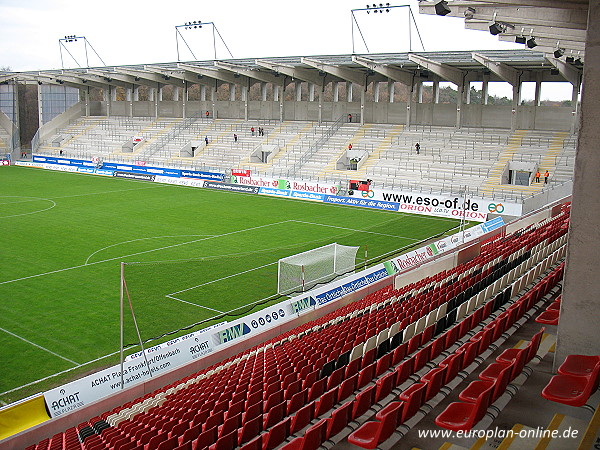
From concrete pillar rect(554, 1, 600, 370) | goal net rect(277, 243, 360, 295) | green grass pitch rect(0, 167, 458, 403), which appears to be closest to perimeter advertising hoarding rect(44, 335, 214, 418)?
green grass pitch rect(0, 167, 458, 403)

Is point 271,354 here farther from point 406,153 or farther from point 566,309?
point 406,153

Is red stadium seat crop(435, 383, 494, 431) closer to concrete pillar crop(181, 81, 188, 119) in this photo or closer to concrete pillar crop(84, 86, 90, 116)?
concrete pillar crop(181, 81, 188, 119)

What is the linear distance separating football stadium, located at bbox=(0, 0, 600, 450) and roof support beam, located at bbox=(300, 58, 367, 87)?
0.17m

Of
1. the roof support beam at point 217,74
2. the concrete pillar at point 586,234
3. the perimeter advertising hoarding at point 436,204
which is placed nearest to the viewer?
the concrete pillar at point 586,234

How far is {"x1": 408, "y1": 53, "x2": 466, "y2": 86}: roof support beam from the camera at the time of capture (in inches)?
1631

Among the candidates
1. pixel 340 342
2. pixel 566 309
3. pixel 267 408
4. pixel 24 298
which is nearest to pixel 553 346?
pixel 566 309

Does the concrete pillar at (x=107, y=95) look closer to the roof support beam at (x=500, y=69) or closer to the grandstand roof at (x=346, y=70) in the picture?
the grandstand roof at (x=346, y=70)

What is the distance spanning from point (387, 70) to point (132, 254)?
29269 mm

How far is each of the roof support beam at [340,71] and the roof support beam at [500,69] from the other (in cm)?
1218

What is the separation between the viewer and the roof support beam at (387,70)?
44.7 metres

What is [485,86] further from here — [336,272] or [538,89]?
[336,272]

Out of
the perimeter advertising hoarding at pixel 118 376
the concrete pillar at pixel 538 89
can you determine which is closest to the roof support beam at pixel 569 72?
the concrete pillar at pixel 538 89

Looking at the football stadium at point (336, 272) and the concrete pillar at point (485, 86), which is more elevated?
the concrete pillar at point (485, 86)

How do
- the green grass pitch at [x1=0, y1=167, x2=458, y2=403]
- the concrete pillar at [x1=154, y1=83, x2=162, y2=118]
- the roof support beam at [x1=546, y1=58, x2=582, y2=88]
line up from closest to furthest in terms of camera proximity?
the green grass pitch at [x1=0, y1=167, x2=458, y2=403]
the roof support beam at [x1=546, y1=58, x2=582, y2=88]
the concrete pillar at [x1=154, y1=83, x2=162, y2=118]
